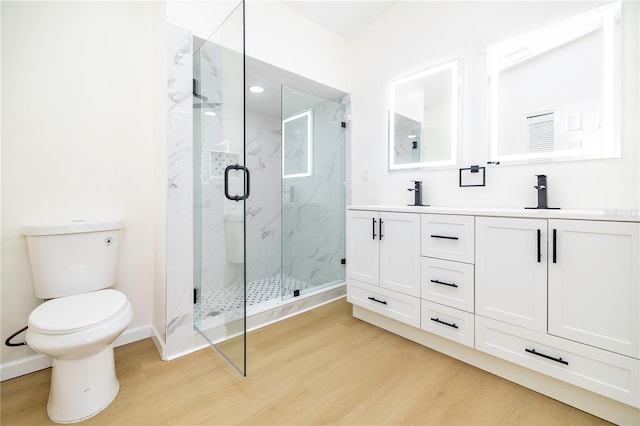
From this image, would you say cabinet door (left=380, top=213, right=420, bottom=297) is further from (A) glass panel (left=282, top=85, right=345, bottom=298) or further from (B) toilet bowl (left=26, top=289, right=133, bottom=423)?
(B) toilet bowl (left=26, top=289, right=133, bottom=423)

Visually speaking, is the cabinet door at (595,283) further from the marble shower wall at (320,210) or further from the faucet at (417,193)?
the marble shower wall at (320,210)

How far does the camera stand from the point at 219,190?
5.61 ft

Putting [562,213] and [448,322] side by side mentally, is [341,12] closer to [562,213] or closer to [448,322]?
[562,213]

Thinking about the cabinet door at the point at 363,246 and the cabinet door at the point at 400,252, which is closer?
the cabinet door at the point at 400,252

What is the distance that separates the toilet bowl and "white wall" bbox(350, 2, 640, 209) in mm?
2116

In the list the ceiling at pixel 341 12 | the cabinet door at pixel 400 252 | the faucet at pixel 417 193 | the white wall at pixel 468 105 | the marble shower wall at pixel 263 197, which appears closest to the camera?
the white wall at pixel 468 105

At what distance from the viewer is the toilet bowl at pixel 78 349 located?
118 cm

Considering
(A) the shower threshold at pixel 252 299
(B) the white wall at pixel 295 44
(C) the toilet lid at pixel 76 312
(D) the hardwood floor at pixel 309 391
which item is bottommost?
(D) the hardwood floor at pixel 309 391

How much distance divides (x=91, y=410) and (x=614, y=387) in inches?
89.5

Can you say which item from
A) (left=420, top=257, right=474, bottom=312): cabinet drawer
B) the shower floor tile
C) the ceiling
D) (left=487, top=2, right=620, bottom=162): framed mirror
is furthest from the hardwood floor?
the ceiling

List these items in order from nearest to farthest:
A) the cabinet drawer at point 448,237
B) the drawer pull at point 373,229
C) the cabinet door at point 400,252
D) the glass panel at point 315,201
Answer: the cabinet drawer at point 448,237 < the cabinet door at point 400,252 < the drawer pull at point 373,229 < the glass panel at point 315,201

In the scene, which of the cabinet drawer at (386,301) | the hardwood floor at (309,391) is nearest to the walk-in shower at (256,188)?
the hardwood floor at (309,391)

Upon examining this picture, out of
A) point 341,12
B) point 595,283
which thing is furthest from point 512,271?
point 341,12

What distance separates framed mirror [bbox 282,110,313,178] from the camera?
276 centimetres
